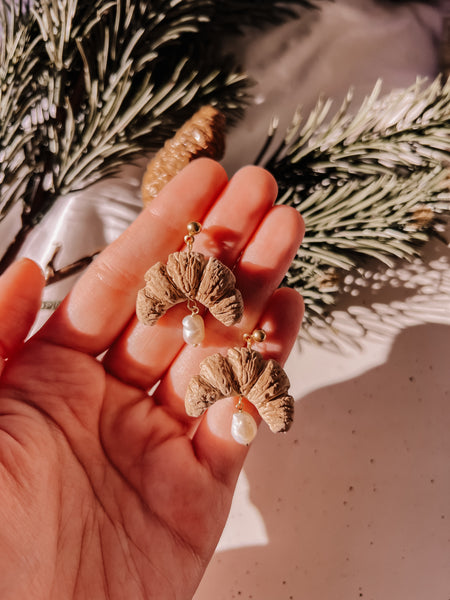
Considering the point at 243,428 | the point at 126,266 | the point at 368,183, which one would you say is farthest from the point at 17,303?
the point at 368,183

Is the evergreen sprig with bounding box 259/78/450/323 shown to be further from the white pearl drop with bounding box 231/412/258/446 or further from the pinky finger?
the white pearl drop with bounding box 231/412/258/446

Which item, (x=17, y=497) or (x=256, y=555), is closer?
(x=17, y=497)

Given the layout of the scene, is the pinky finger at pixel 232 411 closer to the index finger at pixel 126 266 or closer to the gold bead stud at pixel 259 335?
the gold bead stud at pixel 259 335

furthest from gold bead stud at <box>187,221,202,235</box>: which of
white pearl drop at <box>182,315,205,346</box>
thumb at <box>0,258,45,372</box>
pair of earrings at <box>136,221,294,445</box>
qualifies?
thumb at <box>0,258,45,372</box>

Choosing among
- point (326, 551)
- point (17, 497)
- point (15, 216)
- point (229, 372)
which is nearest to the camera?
point (17, 497)

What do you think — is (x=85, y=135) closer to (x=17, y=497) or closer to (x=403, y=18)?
(x=17, y=497)

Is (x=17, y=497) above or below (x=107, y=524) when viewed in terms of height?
above

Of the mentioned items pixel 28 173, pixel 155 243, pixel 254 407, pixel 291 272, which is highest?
pixel 28 173

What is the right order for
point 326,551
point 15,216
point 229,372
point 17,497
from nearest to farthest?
point 17,497
point 229,372
point 326,551
point 15,216

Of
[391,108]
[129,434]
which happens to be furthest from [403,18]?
[129,434]
